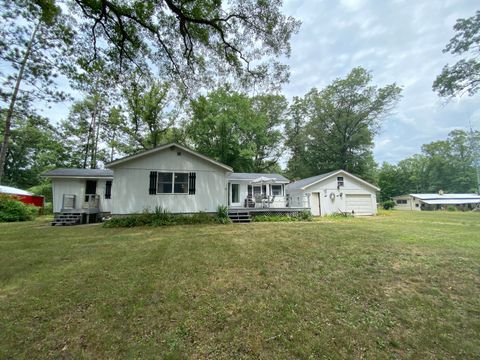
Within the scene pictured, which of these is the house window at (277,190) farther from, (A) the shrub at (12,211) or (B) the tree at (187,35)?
(A) the shrub at (12,211)

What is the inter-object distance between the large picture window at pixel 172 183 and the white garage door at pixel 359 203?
14.1 meters

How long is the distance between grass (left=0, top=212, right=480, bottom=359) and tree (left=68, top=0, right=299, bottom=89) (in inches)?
265

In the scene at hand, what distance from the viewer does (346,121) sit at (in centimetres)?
2833

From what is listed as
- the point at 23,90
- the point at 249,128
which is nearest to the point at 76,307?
the point at 23,90

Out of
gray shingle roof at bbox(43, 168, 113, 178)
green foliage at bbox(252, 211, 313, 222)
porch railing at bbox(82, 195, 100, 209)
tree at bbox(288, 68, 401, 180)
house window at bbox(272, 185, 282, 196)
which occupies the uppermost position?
tree at bbox(288, 68, 401, 180)

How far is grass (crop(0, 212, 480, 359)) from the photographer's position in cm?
240

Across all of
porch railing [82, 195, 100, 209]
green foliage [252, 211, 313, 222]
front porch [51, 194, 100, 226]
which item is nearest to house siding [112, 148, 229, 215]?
green foliage [252, 211, 313, 222]

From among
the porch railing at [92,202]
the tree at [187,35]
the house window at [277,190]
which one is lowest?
the porch railing at [92,202]

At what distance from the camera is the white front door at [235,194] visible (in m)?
16.5

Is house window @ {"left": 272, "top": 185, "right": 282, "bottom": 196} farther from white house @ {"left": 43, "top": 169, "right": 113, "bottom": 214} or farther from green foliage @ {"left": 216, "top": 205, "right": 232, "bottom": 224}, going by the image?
white house @ {"left": 43, "top": 169, "right": 113, "bottom": 214}

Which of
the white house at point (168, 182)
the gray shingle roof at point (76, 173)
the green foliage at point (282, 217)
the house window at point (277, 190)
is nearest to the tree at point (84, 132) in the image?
the gray shingle roof at point (76, 173)

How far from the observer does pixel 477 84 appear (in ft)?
34.5

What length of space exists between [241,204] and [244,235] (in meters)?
8.69

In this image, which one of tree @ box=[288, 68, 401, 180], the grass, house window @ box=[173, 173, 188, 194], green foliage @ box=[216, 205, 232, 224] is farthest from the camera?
tree @ box=[288, 68, 401, 180]
